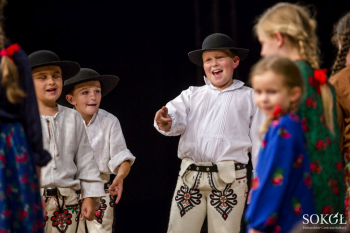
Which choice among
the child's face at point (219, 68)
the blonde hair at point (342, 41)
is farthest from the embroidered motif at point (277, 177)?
the child's face at point (219, 68)

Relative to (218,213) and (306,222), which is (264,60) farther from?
(218,213)

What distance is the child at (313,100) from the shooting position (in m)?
1.91

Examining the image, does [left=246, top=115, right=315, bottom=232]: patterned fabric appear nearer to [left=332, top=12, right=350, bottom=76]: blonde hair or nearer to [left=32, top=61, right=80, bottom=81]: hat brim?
[left=332, top=12, right=350, bottom=76]: blonde hair

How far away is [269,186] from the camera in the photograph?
176cm

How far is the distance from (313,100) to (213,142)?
53.0 inches

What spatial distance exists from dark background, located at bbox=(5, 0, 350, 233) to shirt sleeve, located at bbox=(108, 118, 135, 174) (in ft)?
3.75

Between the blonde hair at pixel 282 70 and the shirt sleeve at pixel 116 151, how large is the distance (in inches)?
77.1

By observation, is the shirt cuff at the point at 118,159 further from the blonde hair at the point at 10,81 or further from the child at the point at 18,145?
the blonde hair at the point at 10,81

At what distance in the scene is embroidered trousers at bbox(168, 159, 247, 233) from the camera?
125 inches

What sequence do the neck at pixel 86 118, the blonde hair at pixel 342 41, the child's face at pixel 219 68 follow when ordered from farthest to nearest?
the neck at pixel 86 118, the child's face at pixel 219 68, the blonde hair at pixel 342 41

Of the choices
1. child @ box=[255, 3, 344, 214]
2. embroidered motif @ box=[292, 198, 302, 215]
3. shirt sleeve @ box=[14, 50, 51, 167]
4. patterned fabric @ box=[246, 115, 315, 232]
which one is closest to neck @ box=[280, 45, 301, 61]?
child @ box=[255, 3, 344, 214]

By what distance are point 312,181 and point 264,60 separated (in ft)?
1.49

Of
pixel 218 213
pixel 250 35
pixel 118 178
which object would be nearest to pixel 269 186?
pixel 218 213

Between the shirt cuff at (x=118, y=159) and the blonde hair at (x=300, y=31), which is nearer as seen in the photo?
the blonde hair at (x=300, y=31)
